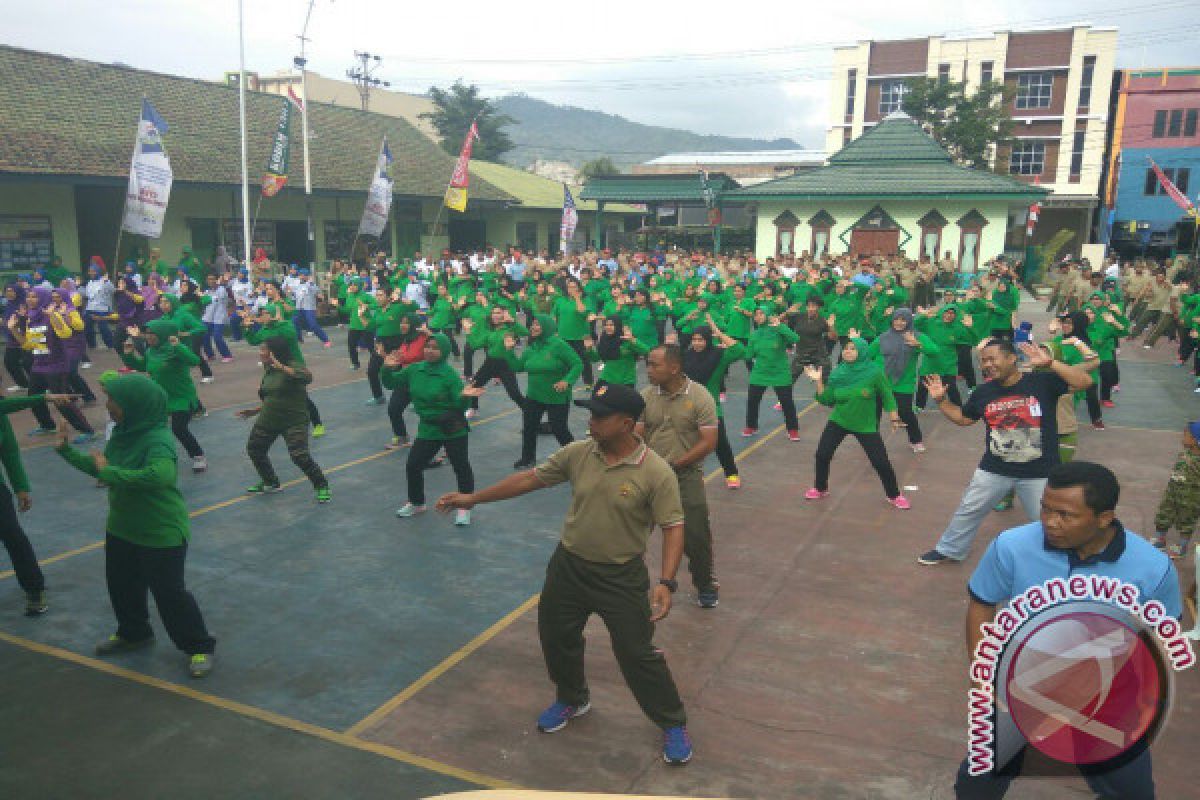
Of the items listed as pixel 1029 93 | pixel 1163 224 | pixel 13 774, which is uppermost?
pixel 1029 93

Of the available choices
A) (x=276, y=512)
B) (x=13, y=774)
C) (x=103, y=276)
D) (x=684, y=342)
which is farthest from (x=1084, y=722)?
(x=103, y=276)

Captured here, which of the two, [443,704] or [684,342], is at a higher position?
[684,342]

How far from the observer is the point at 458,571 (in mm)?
6793

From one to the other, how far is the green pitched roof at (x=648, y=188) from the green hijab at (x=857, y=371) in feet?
91.5

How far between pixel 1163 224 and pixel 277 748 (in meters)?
52.2

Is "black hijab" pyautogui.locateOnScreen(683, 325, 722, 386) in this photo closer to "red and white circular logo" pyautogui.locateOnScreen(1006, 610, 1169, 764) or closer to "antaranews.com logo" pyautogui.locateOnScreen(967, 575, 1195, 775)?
"antaranews.com logo" pyautogui.locateOnScreen(967, 575, 1195, 775)

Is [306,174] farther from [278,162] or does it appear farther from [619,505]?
[619,505]

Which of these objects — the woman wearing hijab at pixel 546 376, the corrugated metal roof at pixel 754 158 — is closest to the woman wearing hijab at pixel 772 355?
the woman wearing hijab at pixel 546 376

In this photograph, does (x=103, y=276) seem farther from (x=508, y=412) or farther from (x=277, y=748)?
(x=277, y=748)

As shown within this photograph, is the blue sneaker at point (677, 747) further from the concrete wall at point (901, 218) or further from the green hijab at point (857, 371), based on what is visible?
the concrete wall at point (901, 218)

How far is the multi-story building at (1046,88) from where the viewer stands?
175ft

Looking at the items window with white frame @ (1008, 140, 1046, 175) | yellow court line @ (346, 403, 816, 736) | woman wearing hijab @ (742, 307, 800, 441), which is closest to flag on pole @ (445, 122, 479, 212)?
woman wearing hijab @ (742, 307, 800, 441)

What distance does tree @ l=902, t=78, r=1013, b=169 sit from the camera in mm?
43562

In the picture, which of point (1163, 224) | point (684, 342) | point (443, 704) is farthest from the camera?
point (1163, 224)
